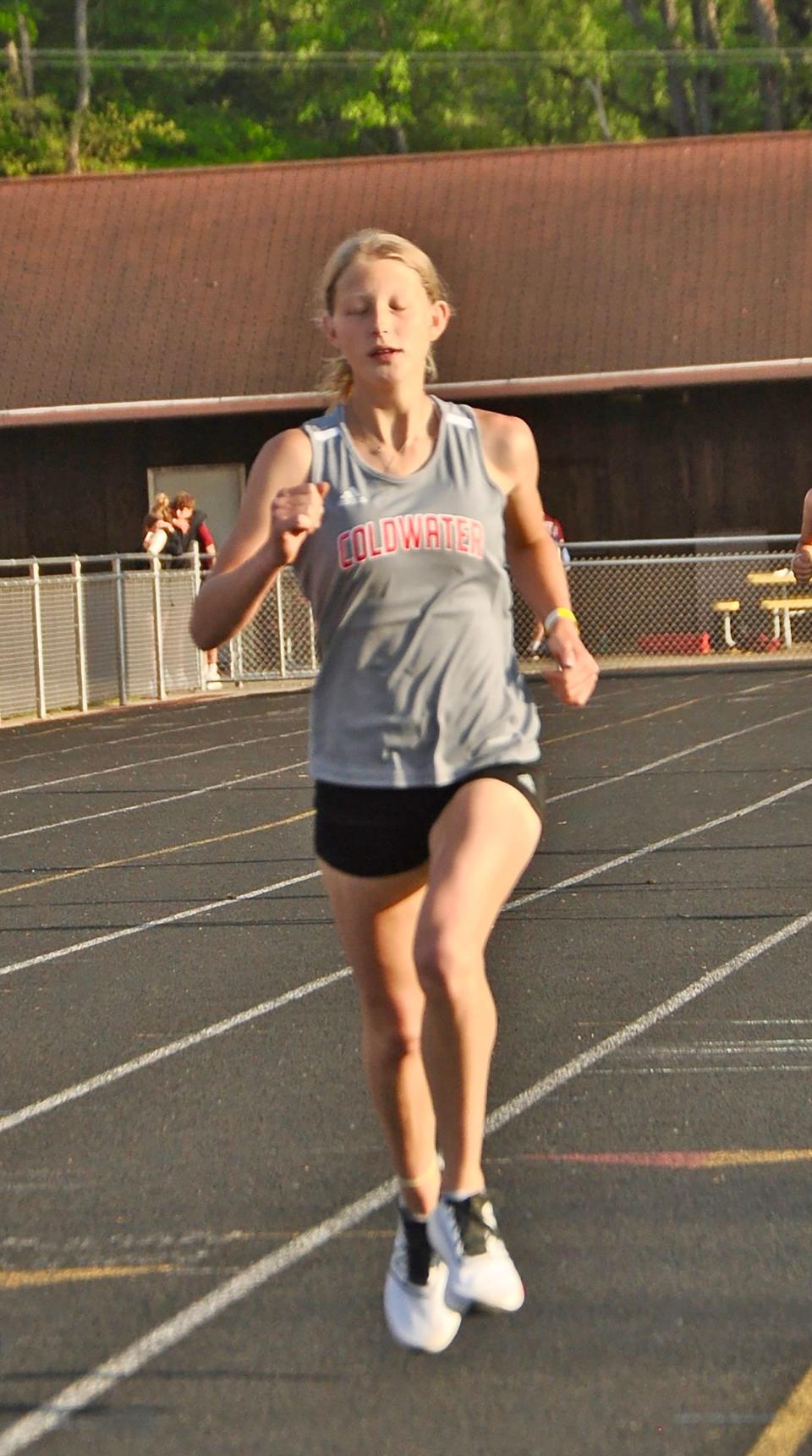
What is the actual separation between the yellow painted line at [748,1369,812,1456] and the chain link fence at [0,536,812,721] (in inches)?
693

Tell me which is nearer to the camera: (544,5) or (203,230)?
(203,230)

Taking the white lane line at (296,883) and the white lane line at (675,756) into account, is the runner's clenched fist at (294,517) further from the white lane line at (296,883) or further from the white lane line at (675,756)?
the white lane line at (675,756)

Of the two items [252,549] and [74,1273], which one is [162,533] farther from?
[252,549]

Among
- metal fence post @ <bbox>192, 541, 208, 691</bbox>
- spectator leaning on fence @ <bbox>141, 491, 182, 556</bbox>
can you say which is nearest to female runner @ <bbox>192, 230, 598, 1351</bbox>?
Result: metal fence post @ <bbox>192, 541, 208, 691</bbox>

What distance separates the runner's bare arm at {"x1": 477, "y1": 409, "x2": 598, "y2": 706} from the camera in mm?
4789

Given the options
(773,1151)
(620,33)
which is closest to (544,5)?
(620,33)

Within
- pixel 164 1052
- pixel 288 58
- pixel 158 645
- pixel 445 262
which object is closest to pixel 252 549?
pixel 164 1052

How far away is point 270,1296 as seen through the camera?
5.04 meters

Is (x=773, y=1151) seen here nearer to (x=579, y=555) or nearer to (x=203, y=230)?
(x=579, y=555)

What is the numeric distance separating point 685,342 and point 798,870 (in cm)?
2186

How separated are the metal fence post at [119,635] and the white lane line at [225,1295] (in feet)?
57.6

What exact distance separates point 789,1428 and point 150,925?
6793mm

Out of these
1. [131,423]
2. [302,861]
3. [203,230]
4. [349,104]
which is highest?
[349,104]

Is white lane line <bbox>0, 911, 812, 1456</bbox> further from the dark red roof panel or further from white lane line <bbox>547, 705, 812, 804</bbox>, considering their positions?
the dark red roof panel
